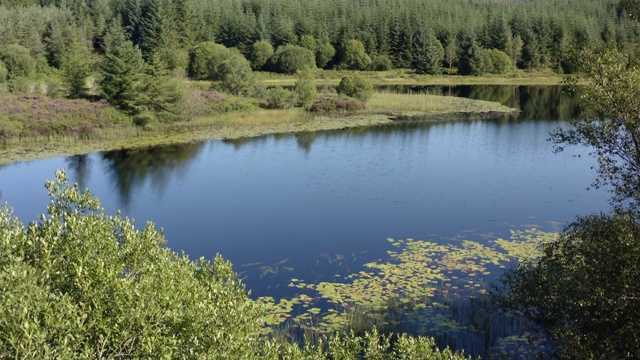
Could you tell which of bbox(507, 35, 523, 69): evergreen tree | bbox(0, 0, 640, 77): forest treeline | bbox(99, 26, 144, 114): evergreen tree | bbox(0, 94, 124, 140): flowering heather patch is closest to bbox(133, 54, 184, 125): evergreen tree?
bbox(99, 26, 144, 114): evergreen tree

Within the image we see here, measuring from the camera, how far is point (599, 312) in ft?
39.6

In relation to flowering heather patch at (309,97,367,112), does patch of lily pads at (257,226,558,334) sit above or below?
below

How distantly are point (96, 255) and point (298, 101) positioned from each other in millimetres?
51062

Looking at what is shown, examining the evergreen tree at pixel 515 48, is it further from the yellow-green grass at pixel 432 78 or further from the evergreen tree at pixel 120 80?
the evergreen tree at pixel 120 80

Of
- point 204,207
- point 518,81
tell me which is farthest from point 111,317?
point 518,81

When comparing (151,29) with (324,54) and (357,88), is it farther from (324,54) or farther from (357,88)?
(357,88)

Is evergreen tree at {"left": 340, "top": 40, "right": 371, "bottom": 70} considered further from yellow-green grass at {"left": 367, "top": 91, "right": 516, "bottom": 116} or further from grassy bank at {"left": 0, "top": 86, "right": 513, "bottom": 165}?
grassy bank at {"left": 0, "top": 86, "right": 513, "bottom": 165}

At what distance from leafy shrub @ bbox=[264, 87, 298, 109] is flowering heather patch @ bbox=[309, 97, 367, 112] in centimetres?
220

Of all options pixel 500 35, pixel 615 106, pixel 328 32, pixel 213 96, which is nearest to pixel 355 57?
pixel 328 32

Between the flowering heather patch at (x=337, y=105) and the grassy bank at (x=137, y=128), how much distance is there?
1.12m

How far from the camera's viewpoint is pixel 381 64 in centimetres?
11169

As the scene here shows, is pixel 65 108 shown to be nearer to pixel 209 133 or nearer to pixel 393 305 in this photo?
pixel 209 133

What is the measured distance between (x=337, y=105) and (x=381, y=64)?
53190 mm

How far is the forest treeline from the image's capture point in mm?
102938
